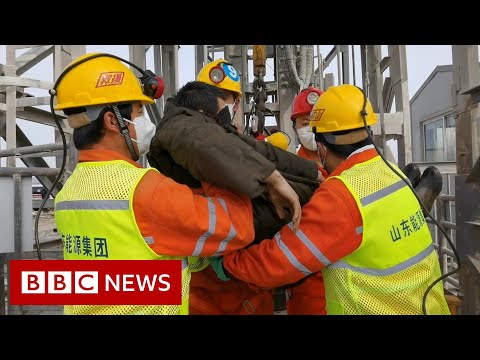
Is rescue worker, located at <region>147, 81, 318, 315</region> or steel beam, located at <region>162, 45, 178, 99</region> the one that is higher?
steel beam, located at <region>162, 45, 178, 99</region>

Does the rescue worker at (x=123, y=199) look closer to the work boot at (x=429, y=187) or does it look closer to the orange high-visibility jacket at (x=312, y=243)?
the orange high-visibility jacket at (x=312, y=243)

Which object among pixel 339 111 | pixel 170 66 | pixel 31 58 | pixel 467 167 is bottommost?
pixel 467 167

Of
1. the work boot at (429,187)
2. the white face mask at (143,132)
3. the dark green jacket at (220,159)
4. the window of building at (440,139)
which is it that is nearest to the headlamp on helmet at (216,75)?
the dark green jacket at (220,159)

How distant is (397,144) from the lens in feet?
17.1

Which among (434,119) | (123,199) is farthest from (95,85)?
(434,119)

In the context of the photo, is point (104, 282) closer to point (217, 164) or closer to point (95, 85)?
point (217, 164)

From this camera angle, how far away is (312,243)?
1.79 meters

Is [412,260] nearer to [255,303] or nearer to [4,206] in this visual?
[255,303]

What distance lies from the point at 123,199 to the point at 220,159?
41 centimetres


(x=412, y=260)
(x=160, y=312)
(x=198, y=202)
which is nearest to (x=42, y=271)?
(x=160, y=312)

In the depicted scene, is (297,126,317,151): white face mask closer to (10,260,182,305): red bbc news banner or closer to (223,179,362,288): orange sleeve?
(223,179,362,288): orange sleeve

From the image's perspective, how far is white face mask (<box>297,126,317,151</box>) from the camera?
138 inches

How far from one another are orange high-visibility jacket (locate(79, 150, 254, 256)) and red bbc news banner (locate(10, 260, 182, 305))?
11cm

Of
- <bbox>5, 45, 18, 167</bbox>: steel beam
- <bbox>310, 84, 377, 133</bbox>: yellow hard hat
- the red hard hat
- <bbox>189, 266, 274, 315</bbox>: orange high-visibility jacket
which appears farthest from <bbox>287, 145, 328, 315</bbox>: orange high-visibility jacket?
<bbox>5, 45, 18, 167</bbox>: steel beam
